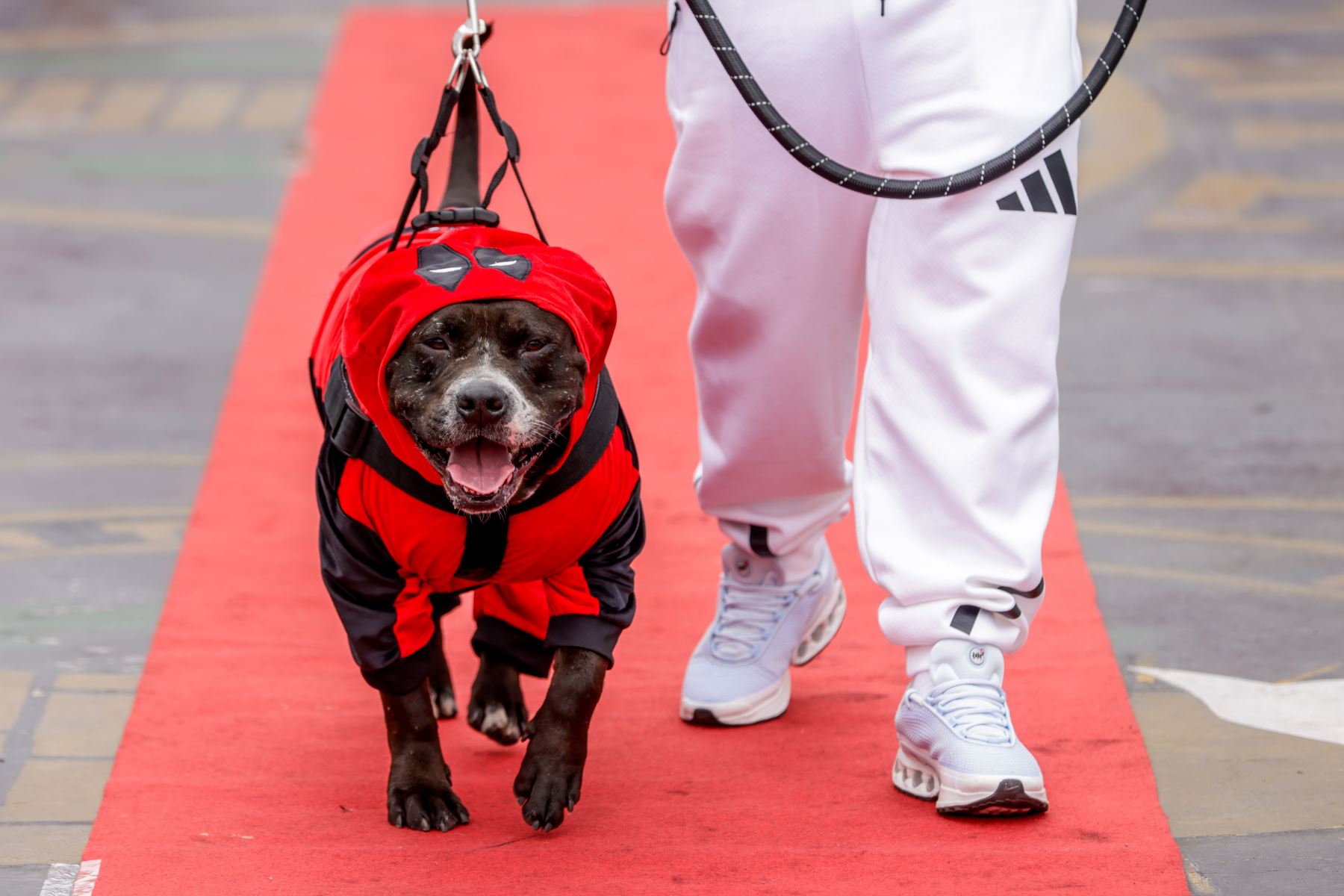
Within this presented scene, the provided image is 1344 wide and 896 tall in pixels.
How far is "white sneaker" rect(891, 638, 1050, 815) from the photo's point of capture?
102 inches

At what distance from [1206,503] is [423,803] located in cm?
210

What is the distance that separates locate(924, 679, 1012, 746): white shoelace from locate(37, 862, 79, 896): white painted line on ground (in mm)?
1276

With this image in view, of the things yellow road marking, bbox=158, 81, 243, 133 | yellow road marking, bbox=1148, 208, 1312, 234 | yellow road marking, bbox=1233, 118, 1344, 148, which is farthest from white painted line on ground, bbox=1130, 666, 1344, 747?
yellow road marking, bbox=158, 81, 243, 133

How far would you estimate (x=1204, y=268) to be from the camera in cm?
559

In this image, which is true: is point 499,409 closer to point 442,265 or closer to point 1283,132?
point 442,265

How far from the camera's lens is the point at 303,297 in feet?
17.9

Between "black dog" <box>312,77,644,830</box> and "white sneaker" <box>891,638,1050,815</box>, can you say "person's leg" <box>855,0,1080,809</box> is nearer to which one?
"white sneaker" <box>891,638,1050,815</box>

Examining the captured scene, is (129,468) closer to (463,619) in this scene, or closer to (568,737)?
(463,619)

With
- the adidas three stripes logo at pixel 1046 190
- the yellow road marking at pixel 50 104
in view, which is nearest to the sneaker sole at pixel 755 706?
the adidas three stripes logo at pixel 1046 190

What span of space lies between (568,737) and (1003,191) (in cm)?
105

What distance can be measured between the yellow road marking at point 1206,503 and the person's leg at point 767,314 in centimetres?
112

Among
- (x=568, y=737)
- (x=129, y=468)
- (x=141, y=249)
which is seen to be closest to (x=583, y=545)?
(x=568, y=737)

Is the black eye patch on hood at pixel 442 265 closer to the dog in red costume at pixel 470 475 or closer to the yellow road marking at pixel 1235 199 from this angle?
the dog in red costume at pixel 470 475

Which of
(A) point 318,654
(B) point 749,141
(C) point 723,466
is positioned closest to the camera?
(B) point 749,141
